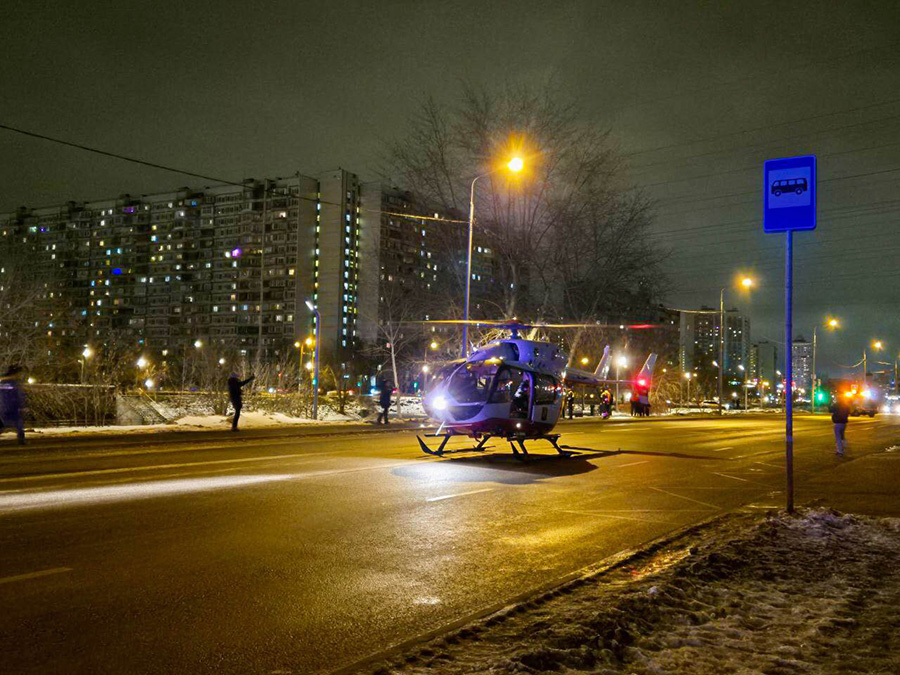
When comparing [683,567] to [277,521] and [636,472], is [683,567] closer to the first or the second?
[277,521]

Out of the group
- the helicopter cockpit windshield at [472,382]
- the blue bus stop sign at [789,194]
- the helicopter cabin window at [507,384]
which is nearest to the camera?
the blue bus stop sign at [789,194]

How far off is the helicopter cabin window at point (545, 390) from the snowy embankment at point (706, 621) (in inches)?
398

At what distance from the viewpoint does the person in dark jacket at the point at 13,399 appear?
18.0 meters

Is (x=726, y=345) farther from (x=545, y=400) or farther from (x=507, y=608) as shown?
(x=507, y=608)

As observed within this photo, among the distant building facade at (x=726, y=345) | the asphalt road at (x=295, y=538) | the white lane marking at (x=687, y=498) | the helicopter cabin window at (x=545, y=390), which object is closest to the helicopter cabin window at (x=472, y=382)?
the helicopter cabin window at (x=545, y=390)

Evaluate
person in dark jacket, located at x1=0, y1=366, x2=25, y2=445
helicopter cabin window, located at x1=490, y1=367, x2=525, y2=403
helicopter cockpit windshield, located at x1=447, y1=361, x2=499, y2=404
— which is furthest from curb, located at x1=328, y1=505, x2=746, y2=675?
person in dark jacket, located at x1=0, y1=366, x2=25, y2=445

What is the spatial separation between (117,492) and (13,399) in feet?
33.2

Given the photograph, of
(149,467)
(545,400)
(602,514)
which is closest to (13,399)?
(149,467)

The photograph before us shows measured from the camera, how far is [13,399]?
18484 millimetres

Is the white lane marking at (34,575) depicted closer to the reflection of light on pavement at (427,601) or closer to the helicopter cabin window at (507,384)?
the reflection of light on pavement at (427,601)

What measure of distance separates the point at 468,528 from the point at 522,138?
32.3 metres

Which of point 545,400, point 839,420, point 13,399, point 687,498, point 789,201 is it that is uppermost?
point 789,201

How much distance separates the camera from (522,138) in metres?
38.2

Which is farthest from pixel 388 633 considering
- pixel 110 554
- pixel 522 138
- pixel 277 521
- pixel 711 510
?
pixel 522 138
